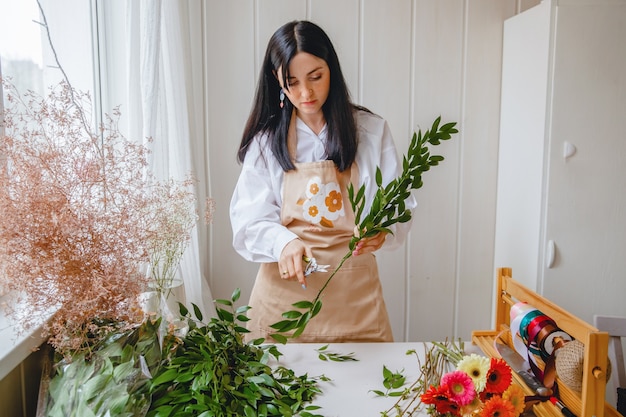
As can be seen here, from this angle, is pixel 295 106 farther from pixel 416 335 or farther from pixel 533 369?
pixel 416 335

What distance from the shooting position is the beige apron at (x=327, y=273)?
1376mm

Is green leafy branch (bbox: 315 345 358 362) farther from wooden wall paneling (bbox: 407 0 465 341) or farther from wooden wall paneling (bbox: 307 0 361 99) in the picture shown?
wooden wall paneling (bbox: 307 0 361 99)

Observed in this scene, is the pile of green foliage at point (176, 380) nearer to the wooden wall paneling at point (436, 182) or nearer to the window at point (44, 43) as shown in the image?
the window at point (44, 43)

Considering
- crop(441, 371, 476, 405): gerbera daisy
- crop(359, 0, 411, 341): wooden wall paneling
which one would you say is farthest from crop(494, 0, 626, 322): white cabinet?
crop(441, 371, 476, 405): gerbera daisy

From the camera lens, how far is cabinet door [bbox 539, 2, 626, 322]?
173 centimetres

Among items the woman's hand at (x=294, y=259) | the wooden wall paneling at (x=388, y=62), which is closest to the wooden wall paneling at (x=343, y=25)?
the wooden wall paneling at (x=388, y=62)

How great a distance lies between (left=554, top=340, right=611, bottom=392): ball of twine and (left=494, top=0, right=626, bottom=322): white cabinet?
1.10 m

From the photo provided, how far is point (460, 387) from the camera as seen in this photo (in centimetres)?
73

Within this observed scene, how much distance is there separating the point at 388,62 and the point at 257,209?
100 cm

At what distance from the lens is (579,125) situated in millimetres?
1754

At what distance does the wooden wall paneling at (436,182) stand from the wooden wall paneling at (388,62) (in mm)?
41

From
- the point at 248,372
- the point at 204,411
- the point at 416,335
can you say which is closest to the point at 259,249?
the point at 248,372

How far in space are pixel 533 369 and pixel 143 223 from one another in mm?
678

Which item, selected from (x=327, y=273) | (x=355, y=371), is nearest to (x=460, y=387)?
(x=355, y=371)
